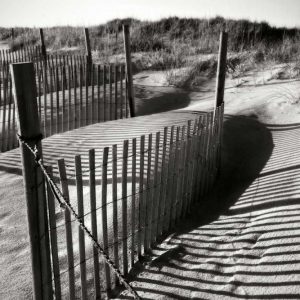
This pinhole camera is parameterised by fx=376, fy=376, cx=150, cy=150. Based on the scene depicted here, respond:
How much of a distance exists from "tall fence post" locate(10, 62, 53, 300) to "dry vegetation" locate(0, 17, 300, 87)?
9545 millimetres

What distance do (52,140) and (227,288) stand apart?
438 centimetres

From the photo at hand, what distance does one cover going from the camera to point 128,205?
13.1 ft

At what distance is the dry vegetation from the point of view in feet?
40.1

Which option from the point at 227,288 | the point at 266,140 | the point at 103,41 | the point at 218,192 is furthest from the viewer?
the point at 103,41

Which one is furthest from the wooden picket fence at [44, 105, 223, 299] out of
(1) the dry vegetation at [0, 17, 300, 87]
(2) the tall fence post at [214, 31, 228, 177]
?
(1) the dry vegetation at [0, 17, 300, 87]

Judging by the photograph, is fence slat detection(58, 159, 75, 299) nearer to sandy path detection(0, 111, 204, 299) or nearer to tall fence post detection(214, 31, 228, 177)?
sandy path detection(0, 111, 204, 299)

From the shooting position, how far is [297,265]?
300 cm

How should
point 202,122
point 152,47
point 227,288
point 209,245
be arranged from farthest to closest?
point 152,47, point 202,122, point 209,245, point 227,288

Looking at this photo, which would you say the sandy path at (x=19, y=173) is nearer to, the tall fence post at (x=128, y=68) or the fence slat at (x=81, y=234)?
the fence slat at (x=81, y=234)

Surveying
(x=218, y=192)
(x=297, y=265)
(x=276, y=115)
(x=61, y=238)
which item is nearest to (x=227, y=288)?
(x=297, y=265)

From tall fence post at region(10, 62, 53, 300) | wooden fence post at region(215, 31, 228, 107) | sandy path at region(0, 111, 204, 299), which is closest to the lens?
tall fence post at region(10, 62, 53, 300)

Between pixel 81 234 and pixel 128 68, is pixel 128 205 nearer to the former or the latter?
pixel 81 234

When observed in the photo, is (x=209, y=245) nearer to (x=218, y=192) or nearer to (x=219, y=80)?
(x=218, y=192)

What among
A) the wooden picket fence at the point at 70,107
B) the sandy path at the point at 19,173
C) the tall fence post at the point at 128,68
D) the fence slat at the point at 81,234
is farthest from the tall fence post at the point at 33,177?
the tall fence post at the point at 128,68
